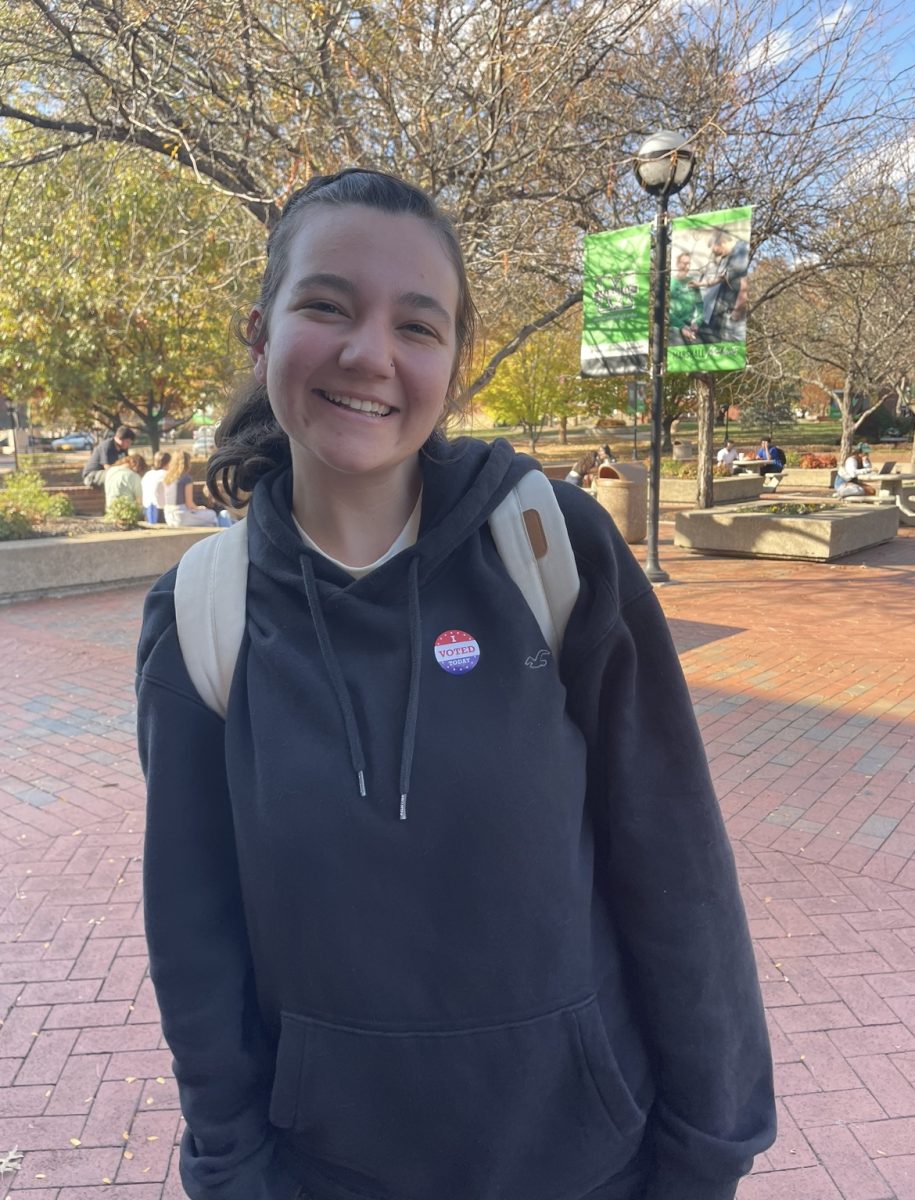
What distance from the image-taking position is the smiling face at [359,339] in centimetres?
126

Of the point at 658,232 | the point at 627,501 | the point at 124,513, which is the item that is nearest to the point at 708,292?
the point at 658,232

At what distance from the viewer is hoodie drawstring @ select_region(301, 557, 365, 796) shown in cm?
118

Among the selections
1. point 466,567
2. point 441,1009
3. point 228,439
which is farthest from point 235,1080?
point 228,439

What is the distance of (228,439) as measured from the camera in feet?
5.37

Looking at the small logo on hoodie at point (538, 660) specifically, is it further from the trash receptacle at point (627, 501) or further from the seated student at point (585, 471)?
the seated student at point (585, 471)

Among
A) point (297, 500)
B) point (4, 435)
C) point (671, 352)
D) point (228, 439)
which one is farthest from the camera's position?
point (4, 435)

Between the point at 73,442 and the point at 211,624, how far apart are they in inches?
2418

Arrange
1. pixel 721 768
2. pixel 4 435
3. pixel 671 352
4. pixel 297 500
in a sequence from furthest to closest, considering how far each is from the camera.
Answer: pixel 4 435
pixel 671 352
pixel 721 768
pixel 297 500

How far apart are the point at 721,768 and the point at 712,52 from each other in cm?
890

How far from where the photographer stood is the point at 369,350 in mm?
1237

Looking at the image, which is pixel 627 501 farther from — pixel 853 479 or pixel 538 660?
pixel 538 660

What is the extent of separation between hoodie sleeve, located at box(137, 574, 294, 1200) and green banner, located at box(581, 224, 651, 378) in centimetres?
870

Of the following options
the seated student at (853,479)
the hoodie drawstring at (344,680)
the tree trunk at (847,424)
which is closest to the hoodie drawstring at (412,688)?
the hoodie drawstring at (344,680)

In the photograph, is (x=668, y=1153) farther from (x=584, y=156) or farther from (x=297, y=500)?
(x=584, y=156)
